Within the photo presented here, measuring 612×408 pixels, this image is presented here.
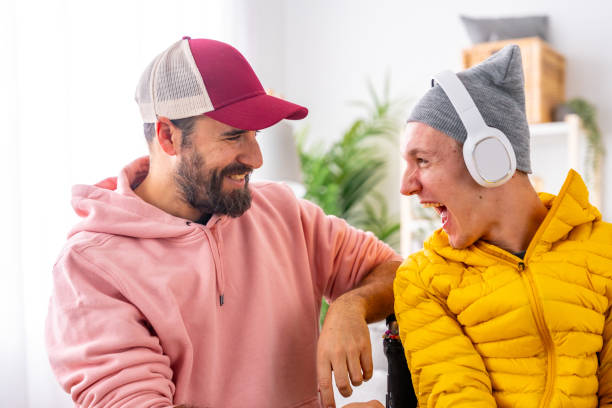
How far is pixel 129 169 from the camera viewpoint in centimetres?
136

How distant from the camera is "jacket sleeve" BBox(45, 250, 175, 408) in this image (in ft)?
3.25

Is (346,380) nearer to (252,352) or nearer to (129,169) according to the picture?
(252,352)

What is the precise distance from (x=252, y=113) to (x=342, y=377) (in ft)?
1.73

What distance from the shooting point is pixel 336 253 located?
1.47m

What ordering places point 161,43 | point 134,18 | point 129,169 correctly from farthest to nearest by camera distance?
1. point 161,43
2. point 134,18
3. point 129,169

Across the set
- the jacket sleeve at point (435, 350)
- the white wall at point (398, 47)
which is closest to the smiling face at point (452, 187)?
the jacket sleeve at point (435, 350)

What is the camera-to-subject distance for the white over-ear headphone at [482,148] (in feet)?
3.48

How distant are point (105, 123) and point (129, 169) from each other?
0.74 metres

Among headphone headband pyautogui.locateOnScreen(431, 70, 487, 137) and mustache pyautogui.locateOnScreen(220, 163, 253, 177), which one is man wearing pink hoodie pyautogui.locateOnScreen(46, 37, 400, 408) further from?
headphone headband pyautogui.locateOnScreen(431, 70, 487, 137)

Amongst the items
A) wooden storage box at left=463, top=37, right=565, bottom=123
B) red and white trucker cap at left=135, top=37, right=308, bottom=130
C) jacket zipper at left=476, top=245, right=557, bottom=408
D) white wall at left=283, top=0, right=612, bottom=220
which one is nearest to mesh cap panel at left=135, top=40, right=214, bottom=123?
red and white trucker cap at left=135, top=37, right=308, bottom=130

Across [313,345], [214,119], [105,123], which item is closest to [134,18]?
[105,123]

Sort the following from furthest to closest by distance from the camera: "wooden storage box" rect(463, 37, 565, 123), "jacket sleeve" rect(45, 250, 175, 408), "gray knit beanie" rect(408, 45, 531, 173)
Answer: "wooden storage box" rect(463, 37, 565, 123)
"gray knit beanie" rect(408, 45, 531, 173)
"jacket sleeve" rect(45, 250, 175, 408)

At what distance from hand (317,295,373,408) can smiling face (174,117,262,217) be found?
32 centimetres

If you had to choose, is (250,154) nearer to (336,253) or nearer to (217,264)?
(217,264)
